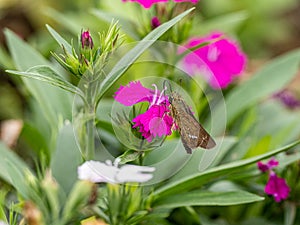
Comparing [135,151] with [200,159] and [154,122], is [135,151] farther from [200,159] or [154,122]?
[200,159]

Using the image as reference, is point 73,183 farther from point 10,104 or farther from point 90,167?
point 10,104

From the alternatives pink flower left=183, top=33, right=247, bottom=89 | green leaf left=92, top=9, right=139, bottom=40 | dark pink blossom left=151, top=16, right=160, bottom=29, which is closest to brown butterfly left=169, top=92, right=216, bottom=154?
dark pink blossom left=151, top=16, right=160, bottom=29

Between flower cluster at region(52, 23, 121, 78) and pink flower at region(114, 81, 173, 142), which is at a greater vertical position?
flower cluster at region(52, 23, 121, 78)

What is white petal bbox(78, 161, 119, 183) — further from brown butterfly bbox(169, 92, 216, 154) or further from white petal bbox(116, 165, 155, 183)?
brown butterfly bbox(169, 92, 216, 154)

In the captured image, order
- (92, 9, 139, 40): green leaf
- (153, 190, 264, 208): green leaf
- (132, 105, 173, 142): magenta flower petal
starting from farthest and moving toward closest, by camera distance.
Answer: (92, 9, 139, 40): green leaf, (153, 190, 264, 208): green leaf, (132, 105, 173, 142): magenta flower petal

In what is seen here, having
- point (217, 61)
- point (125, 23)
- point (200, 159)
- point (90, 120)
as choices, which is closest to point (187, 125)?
point (90, 120)

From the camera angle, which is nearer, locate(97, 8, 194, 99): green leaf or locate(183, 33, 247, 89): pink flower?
→ locate(97, 8, 194, 99): green leaf

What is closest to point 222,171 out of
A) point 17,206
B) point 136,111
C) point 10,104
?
point 136,111
